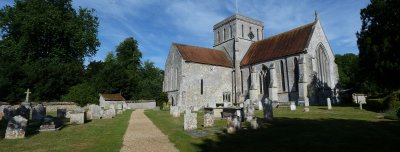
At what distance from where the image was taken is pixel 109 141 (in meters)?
8.70

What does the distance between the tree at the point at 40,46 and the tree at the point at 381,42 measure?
3407 cm

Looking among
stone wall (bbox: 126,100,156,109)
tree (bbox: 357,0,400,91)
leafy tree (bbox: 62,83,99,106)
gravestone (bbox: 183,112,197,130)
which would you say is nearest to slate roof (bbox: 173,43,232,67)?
stone wall (bbox: 126,100,156,109)

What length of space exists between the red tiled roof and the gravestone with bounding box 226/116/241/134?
2139cm

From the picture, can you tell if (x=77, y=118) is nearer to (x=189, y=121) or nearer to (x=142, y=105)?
(x=189, y=121)

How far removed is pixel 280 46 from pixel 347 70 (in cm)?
2263

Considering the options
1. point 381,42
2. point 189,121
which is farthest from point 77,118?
point 381,42

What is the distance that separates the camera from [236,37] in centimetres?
3859

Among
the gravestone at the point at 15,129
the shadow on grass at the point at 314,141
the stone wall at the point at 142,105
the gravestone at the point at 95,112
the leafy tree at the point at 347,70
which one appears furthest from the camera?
the leafy tree at the point at 347,70

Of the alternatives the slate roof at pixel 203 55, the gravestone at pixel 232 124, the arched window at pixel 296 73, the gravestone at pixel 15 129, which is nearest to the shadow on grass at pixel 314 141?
the gravestone at pixel 232 124

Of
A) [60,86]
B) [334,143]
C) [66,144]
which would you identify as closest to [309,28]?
[334,143]

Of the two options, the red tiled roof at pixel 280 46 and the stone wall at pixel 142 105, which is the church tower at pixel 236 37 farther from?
the stone wall at pixel 142 105

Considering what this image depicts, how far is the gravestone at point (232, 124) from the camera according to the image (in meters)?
9.95

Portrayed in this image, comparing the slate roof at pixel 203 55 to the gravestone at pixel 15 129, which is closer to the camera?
the gravestone at pixel 15 129

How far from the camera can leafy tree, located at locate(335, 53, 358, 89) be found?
4481 centimetres
